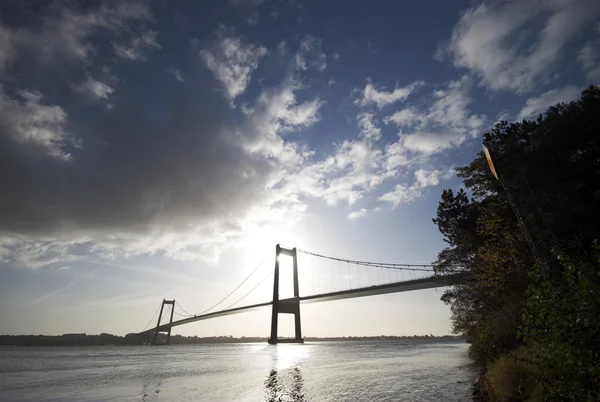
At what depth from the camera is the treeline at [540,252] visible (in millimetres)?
5605

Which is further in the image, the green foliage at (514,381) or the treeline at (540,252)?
the green foliage at (514,381)

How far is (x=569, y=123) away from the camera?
54.3 feet

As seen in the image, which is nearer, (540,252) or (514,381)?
(514,381)

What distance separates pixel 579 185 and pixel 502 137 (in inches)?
291

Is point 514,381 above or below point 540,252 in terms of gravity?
below

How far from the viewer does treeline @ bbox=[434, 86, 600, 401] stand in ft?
18.4

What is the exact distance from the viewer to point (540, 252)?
12.1m

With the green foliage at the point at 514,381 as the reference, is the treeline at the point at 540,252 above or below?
above

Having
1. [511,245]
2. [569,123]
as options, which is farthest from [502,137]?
[511,245]

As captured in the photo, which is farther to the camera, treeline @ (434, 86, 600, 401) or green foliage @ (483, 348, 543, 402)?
green foliage @ (483, 348, 543, 402)

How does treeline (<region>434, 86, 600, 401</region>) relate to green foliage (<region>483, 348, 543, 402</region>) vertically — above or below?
above

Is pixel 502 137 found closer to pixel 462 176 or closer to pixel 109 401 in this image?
pixel 462 176

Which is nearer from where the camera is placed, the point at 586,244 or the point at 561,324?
the point at 561,324

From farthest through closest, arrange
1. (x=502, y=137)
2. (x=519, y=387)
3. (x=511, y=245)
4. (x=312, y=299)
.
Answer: (x=312, y=299)
(x=502, y=137)
(x=511, y=245)
(x=519, y=387)
